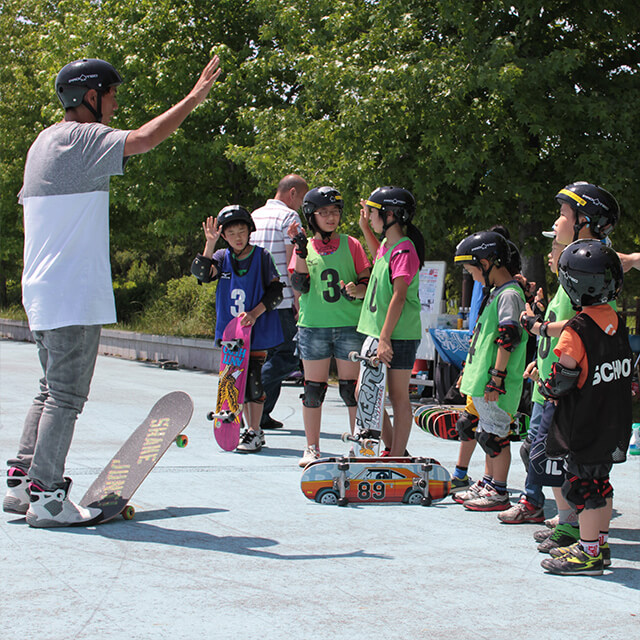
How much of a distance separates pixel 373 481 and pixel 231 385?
2.00 m

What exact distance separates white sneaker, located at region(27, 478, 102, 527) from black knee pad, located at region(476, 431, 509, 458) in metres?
Answer: 2.24

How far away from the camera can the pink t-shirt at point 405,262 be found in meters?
5.52

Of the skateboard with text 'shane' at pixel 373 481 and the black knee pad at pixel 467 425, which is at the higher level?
the black knee pad at pixel 467 425

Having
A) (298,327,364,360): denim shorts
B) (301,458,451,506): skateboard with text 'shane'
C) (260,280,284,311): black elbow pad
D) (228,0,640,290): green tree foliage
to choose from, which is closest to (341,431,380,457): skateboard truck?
(301,458,451,506): skateboard with text 'shane'

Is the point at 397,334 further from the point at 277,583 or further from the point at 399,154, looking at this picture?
the point at 399,154

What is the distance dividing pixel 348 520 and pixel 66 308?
185 centimetres

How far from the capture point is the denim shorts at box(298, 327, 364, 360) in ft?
20.1

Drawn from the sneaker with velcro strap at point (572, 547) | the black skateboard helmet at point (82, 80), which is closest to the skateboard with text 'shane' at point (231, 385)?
the black skateboard helmet at point (82, 80)

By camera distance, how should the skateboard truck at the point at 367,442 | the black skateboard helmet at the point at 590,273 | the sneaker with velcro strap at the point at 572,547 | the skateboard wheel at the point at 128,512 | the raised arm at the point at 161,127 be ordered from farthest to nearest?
1. the skateboard truck at the point at 367,442
2. the skateboard wheel at the point at 128,512
3. the raised arm at the point at 161,127
4. the sneaker with velcro strap at the point at 572,547
5. the black skateboard helmet at the point at 590,273

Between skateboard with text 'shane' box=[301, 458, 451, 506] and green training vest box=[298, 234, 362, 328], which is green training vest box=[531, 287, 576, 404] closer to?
skateboard with text 'shane' box=[301, 458, 451, 506]

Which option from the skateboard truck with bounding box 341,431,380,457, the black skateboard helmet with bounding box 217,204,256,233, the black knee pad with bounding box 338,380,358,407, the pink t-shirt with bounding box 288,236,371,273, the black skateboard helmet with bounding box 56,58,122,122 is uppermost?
the black skateboard helmet with bounding box 56,58,122,122

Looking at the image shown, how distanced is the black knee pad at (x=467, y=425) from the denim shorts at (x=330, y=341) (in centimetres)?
111

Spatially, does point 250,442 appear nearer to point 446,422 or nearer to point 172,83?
point 446,422

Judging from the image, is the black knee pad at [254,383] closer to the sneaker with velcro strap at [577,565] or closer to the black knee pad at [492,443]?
the black knee pad at [492,443]
